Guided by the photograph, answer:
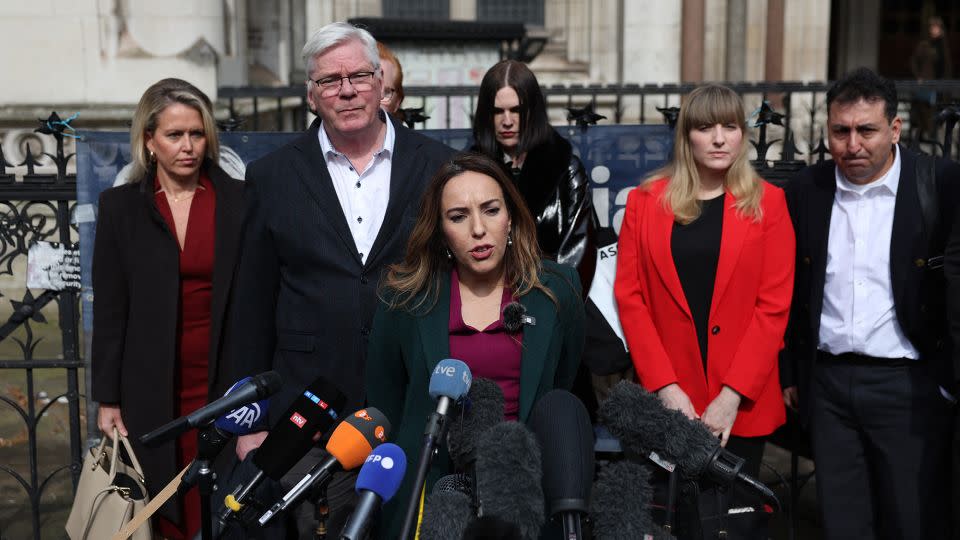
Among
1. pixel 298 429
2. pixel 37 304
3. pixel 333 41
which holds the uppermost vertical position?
pixel 333 41

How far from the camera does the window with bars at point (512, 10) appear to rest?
15078 mm

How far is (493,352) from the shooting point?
315cm

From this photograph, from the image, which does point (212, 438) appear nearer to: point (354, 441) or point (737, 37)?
point (354, 441)

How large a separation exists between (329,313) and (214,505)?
0.97 m

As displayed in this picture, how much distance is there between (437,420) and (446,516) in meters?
0.42

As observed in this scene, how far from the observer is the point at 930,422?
3854mm

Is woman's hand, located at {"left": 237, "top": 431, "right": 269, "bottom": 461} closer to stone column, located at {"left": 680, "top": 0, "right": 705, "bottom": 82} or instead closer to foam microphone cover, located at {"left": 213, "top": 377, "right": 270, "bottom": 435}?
foam microphone cover, located at {"left": 213, "top": 377, "right": 270, "bottom": 435}

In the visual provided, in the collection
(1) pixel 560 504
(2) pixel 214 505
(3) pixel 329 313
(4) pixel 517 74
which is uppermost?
(4) pixel 517 74

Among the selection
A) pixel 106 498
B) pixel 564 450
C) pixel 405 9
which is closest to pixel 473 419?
pixel 564 450

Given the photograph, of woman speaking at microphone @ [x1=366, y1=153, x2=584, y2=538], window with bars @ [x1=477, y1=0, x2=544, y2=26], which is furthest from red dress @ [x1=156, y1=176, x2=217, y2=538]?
window with bars @ [x1=477, y1=0, x2=544, y2=26]

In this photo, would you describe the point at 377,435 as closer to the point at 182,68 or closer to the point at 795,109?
the point at 182,68

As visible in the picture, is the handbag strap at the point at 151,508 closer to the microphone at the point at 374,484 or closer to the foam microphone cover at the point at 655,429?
the microphone at the point at 374,484

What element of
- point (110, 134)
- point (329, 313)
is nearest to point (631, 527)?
point (329, 313)

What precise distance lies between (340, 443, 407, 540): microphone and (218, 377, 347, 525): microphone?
1.28 feet
